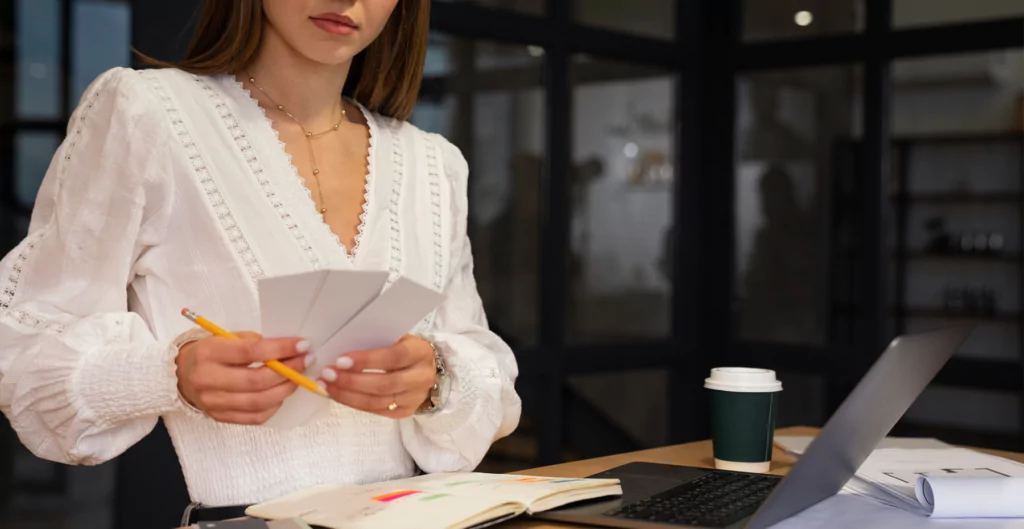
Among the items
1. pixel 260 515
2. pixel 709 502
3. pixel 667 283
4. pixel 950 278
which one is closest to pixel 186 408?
pixel 260 515

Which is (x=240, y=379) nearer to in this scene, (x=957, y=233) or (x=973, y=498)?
(x=973, y=498)

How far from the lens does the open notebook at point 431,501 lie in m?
1.03

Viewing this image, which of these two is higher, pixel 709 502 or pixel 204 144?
pixel 204 144

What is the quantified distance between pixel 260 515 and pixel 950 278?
3.65 metres

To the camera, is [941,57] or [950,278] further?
[950,278]

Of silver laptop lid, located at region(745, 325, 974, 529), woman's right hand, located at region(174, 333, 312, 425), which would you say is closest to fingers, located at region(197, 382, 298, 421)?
woman's right hand, located at region(174, 333, 312, 425)

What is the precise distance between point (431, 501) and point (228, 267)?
448 mm

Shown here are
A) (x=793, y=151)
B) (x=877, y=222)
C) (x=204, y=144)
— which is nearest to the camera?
(x=204, y=144)

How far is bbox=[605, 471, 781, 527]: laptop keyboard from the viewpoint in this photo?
43.3 inches

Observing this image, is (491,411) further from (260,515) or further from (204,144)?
(204,144)

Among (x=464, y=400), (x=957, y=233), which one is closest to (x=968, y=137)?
(x=957, y=233)

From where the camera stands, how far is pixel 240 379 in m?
1.09

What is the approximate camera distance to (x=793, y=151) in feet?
12.9

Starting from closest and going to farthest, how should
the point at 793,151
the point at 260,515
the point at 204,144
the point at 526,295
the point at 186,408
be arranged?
the point at 260,515, the point at 186,408, the point at 204,144, the point at 526,295, the point at 793,151
